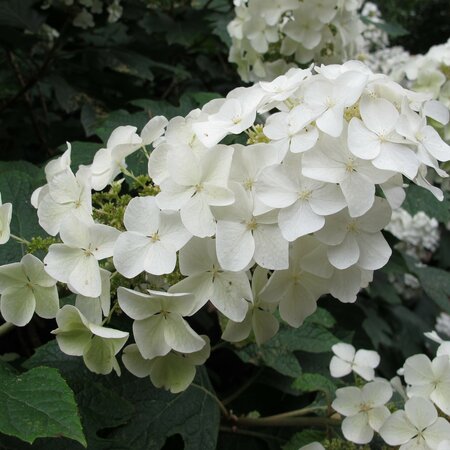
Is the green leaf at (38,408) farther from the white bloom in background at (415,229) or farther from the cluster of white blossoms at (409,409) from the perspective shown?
the white bloom in background at (415,229)

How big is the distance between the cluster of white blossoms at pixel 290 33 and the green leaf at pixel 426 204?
608mm

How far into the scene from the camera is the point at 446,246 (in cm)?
504

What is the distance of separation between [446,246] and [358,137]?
4.35 meters

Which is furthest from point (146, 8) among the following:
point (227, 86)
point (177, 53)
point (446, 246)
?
point (446, 246)

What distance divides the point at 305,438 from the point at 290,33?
1345 mm

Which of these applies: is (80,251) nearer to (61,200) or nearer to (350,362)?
(61,200)

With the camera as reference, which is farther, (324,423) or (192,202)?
(324,423)

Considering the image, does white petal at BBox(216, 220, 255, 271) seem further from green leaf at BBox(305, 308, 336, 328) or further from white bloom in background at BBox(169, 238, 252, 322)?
green leaf at BBox(305, 308, 336, 328)

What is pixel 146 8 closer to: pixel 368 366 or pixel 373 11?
pixel 368 366

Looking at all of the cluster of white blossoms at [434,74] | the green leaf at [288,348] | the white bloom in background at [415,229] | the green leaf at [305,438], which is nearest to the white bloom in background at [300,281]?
the green leaf at [305,438]

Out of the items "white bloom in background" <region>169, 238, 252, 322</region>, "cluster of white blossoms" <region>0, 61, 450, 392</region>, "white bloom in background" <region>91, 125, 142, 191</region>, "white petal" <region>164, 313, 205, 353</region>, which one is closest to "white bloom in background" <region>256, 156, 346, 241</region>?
"cluster of white blossoms" <region>0, 61, 450, 392</region>

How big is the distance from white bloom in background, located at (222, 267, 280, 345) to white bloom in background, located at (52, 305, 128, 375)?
0.64 ft

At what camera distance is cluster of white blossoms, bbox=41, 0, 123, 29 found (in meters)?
2.70

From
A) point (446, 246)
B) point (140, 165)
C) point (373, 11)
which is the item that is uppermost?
point (140, 165)
